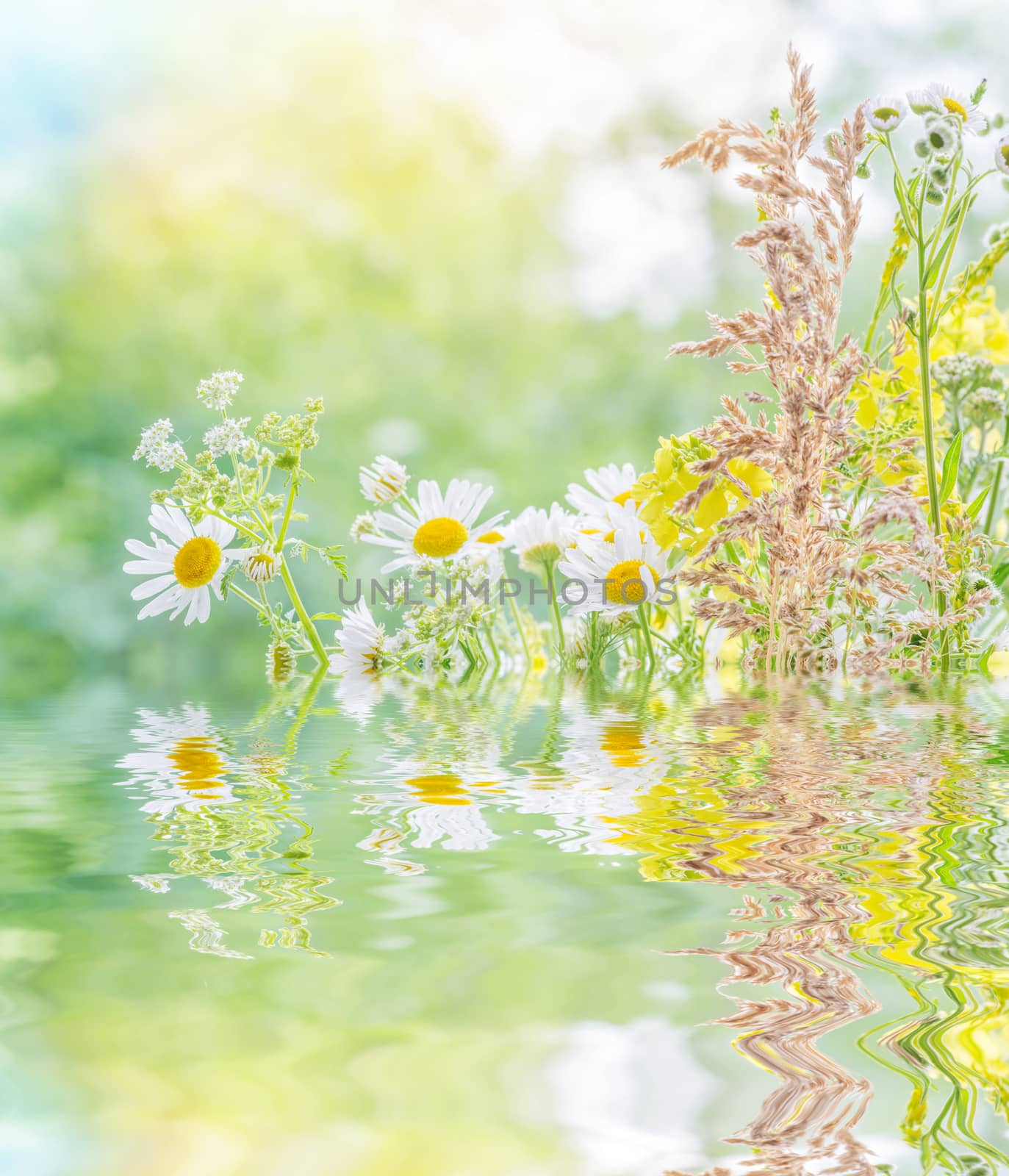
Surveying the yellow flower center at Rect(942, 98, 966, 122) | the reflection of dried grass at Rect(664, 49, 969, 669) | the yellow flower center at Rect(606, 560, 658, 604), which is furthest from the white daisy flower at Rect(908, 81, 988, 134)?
the yellow flower center at Rect(606, 560, 658, 604)

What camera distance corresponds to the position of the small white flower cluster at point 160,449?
1008 mm

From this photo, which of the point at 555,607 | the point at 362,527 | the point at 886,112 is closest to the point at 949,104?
the point at 886,112

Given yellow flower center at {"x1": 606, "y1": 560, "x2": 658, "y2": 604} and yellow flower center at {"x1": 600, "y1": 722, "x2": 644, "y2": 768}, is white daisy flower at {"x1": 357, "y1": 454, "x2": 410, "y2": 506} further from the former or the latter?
yellow flower center at {"x1": 600, "y1": 722, "x2": 644, "y2": 768}

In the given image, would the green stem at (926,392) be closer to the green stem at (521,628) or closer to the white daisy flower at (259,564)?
the green stem at (521,628)

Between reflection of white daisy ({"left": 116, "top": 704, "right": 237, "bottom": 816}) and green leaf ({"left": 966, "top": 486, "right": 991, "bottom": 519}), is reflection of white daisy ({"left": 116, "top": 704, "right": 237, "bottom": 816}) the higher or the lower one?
the lower one

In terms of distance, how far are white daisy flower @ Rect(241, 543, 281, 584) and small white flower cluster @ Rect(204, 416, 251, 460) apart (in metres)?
0.10

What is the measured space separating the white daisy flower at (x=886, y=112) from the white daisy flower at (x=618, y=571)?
1.12ft

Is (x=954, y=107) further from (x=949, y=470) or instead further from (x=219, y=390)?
(x=219, y=390)

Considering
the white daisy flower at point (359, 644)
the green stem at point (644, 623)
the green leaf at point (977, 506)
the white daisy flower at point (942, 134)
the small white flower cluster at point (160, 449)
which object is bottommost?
the white daisy flower at point (359, 644)

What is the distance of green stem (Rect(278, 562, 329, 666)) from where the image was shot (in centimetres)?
103

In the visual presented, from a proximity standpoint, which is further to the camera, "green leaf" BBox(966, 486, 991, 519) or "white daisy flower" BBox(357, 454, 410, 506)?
"white daisy flower" BBox(357, 454, 410, 506)

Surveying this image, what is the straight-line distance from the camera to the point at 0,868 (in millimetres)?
208

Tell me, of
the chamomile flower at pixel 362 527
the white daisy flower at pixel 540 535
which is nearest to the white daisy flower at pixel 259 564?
the chamomile flower at pixel 362 527

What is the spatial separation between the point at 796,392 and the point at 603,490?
377 mm
